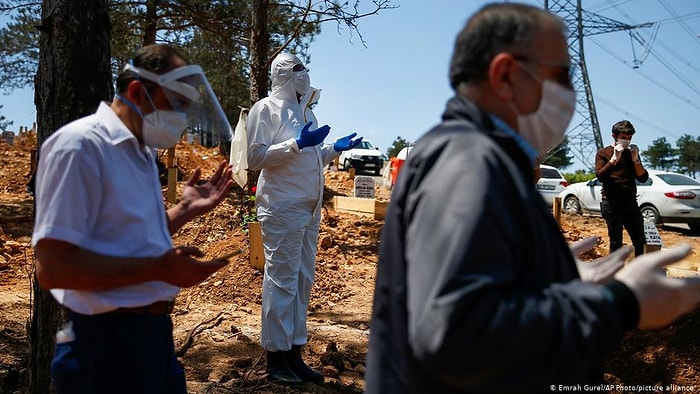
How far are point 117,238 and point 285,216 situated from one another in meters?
2.23

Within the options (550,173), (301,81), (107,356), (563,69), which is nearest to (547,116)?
(563,69)

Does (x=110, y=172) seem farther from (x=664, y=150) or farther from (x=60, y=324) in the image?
(x=664, y=150)

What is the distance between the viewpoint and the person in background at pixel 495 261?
3.64 ft

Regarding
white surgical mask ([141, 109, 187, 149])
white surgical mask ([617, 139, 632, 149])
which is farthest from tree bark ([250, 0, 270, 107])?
white surgical mask ([141, 109, 187, 149])

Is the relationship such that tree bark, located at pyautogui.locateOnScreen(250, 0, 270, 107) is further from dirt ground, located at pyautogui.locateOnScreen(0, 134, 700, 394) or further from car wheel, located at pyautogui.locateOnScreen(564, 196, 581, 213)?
car wheel, located at pyautogui.locateOnScreen(564, 196, 581, 213)

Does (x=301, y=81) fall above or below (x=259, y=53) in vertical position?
below

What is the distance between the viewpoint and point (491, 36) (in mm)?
1302

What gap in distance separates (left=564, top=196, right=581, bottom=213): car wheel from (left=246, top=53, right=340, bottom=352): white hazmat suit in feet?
50.1

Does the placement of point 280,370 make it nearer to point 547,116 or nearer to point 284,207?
point 284,207

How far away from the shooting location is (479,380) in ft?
3.70

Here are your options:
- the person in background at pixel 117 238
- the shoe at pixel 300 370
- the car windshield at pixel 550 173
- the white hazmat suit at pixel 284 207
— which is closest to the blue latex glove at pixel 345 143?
the white hazmat suit at pixel 284 207

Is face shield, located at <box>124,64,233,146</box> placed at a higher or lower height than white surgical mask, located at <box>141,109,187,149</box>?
higher

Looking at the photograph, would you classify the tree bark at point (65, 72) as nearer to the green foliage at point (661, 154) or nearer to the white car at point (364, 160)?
the white car at point (364, 160)

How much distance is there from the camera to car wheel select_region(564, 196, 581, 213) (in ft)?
59.1
